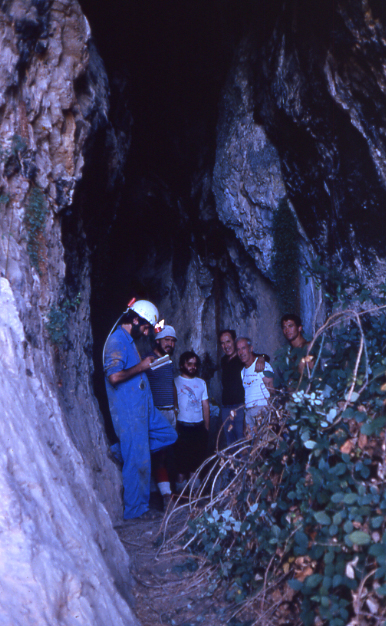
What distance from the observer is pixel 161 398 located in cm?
493

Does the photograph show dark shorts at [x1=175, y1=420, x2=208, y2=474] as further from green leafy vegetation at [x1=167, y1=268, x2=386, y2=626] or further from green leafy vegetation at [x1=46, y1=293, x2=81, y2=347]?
green leafy vegetation at [x1=46, y1=293, x2=81, y2=347]

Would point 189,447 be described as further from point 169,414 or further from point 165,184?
point 165,184

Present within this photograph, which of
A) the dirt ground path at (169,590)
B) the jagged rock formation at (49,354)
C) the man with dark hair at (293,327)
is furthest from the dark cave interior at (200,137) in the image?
the dirt ground path at (169,590)

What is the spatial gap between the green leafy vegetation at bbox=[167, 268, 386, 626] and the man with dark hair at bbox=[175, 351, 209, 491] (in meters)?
1.84

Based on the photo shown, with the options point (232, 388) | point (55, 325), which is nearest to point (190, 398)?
point (232, 388)

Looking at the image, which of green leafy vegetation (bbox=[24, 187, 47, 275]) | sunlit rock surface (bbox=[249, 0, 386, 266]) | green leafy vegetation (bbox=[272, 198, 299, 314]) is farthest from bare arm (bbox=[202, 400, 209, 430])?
green leafy vegetation (bbox=[24, 187, 47, 275])

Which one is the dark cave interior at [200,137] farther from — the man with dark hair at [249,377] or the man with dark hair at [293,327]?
the man with dark hair at [249,377]

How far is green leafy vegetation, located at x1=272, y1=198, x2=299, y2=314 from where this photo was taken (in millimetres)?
5520

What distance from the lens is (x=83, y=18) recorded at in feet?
12.2

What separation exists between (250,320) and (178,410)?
2041mm

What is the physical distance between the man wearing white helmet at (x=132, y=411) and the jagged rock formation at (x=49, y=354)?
169 millimetres

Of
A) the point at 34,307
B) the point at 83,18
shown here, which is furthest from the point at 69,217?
the point at 83,18

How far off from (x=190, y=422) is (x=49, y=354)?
7.33 feet

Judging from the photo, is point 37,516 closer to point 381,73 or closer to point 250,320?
point 381,73
